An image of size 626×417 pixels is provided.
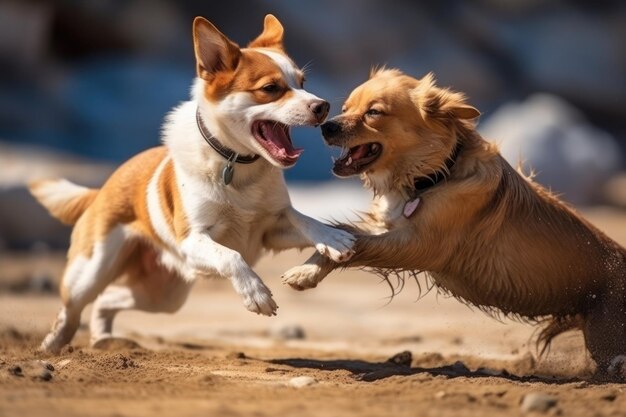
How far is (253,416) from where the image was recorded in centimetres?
453

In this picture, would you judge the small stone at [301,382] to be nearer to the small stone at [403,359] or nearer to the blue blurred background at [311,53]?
the small stone at [403,359]

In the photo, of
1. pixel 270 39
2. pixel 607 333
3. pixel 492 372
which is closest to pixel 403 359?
pixel 492 372

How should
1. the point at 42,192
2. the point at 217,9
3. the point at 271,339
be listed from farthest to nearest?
the point at 217,9 < the point at 271,339 < the point at 42,192

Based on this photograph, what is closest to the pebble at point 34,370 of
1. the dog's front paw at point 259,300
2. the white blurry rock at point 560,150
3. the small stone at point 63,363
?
the small stone at point 63,363

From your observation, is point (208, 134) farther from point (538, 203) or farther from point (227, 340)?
point (227, 340)

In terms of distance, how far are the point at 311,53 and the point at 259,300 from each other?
13.8 metres

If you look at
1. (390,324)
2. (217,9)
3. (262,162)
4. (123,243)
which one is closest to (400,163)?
(262,162)

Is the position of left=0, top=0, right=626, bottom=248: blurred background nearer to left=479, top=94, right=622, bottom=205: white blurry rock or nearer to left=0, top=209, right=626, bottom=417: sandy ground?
left=479, top=94, right=622, bottom=205: white blurry rock

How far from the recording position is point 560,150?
1675 centimetres

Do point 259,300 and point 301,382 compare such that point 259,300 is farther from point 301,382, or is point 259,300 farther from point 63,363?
point 63,363

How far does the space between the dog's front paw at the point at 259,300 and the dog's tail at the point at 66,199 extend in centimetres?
214

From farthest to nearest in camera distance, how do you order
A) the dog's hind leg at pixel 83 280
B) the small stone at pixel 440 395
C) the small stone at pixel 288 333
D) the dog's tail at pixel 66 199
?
the small stone at pixel 288 333 < the dog's tail at pixel 66 199 < the dog's hind leg at pixel 83 280 < the small stone at pixel 440 395

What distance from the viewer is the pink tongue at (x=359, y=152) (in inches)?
260

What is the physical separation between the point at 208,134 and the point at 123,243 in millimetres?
1106
